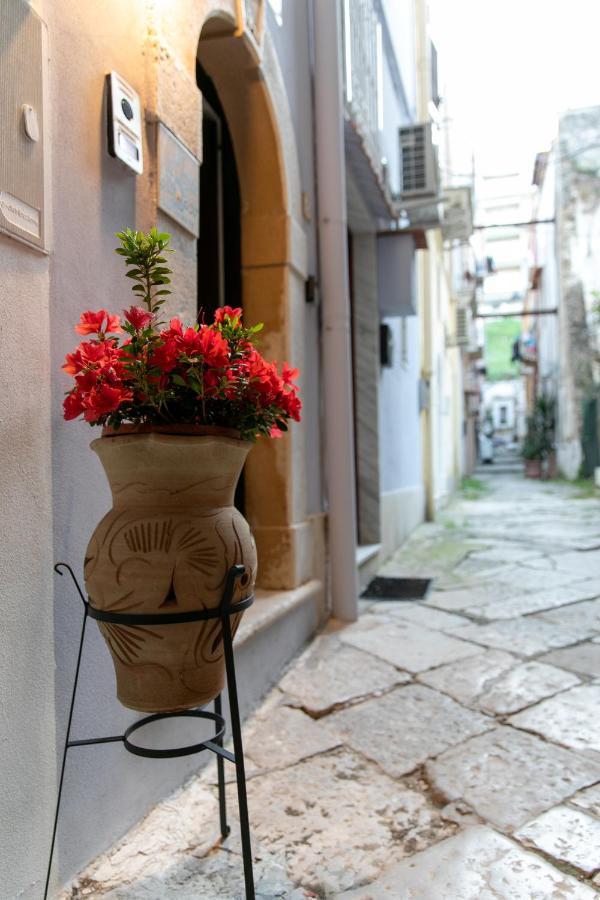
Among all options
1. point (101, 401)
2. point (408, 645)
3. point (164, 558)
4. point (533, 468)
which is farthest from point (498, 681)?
point (533, 468)

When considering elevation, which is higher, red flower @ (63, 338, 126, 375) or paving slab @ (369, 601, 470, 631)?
red flower @ (63, 338, 126, 375)

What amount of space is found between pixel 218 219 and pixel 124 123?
1574 mm

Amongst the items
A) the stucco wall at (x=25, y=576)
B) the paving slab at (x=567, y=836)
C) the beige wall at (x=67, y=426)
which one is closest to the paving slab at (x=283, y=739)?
the beige wall at (x=67, y=426)

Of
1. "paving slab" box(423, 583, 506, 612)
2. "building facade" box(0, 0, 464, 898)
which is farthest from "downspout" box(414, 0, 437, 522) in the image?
"paving slab" box(423, 583, 506, 612)

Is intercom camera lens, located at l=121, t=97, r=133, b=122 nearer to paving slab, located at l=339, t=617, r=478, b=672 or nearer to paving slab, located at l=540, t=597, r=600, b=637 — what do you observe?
paving slab, located at l=339, t=617, r=478, b=672

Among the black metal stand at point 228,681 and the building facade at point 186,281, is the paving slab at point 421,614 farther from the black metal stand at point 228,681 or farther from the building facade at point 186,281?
the black metal stand at point 228,681

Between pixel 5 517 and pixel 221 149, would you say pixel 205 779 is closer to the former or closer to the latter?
pixel 5 517

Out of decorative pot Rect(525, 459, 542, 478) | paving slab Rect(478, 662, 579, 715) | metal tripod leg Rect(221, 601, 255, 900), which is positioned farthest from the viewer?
decorative pot Rect(525, 459, 542, 478)

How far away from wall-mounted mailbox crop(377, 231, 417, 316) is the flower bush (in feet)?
13.8

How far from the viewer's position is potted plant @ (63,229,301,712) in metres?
1.22

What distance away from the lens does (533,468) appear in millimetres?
18297

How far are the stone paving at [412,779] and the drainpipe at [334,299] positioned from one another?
0.44 metres

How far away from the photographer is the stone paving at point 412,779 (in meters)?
1.50

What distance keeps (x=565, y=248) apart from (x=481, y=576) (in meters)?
12.8
